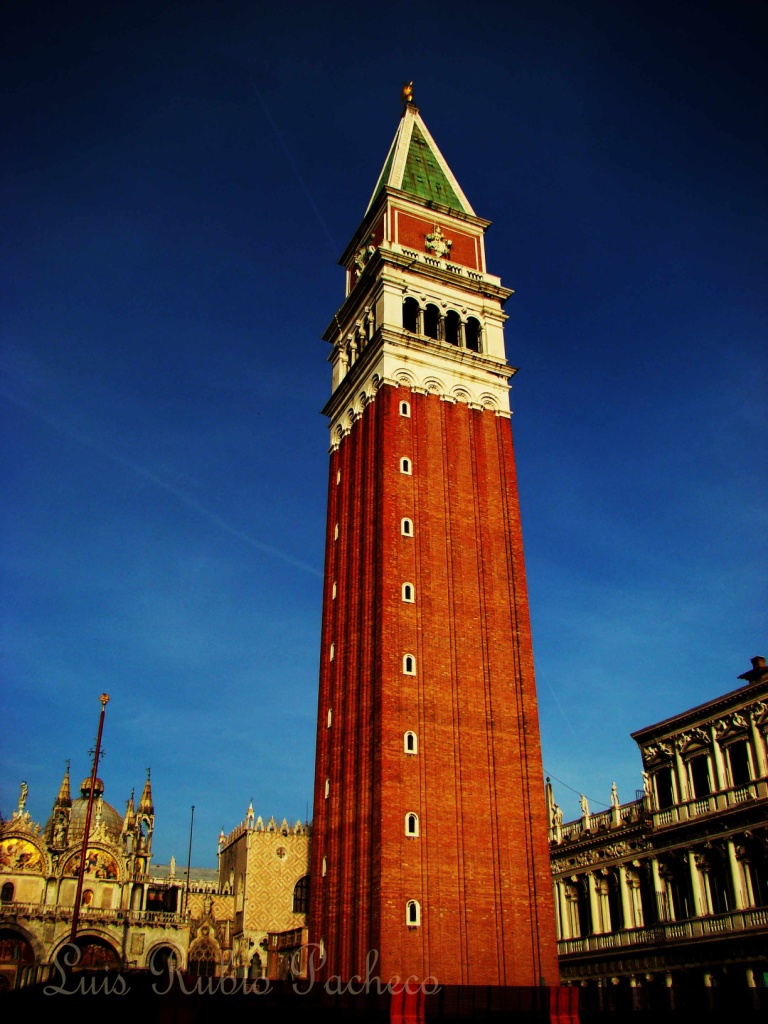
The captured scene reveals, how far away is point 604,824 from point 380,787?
15.7 meters

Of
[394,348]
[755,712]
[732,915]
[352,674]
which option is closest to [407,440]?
[394,348]

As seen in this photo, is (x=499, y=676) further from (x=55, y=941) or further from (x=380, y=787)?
(x=55, y=941)

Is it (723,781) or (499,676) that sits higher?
(499,676)

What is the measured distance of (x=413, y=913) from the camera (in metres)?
36.1

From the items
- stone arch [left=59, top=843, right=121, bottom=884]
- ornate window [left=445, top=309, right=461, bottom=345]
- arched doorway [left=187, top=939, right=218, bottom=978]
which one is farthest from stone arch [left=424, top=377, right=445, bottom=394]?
arched doorway [left=187, top=939, right=218, bottom=978]

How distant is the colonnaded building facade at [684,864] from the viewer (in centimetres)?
3653

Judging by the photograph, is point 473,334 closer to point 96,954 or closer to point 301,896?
point 301,896

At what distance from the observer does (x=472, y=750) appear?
40.8 m

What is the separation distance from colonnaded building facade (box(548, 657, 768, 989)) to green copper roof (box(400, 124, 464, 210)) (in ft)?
115

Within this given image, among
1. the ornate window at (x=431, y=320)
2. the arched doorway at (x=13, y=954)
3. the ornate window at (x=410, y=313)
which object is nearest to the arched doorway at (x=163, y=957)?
the arched doorway at (x=13, y=954)

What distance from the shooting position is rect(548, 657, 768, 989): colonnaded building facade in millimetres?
36531

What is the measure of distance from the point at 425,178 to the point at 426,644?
109 ft

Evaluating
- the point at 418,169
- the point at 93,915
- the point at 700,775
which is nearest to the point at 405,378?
the point at 418,169

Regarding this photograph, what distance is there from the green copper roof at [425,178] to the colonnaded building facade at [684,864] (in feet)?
115
